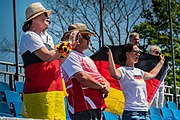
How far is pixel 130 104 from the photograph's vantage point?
17.3 ft

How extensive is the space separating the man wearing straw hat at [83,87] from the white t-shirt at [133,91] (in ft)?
2.03

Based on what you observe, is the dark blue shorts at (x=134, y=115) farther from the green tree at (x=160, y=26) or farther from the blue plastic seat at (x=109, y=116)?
the green tree at (x=160, y=26)

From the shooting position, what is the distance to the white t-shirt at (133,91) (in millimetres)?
5285

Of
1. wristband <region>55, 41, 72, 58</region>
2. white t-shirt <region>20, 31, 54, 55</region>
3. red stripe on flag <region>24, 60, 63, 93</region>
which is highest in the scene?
white t-shirt <region>20, 31, 54, 55</region>

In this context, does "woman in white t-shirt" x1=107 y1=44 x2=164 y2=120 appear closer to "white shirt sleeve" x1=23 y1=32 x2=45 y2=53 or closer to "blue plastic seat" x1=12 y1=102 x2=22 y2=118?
"blue plastic seat" x1=12 y1=102 x2=22 y2=118

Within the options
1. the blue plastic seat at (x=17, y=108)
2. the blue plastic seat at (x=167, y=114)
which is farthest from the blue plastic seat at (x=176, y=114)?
the blue plastic seat at (x=17, y=108)

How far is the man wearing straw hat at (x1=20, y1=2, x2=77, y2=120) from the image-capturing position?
13.6ft

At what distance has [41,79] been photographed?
165 inches

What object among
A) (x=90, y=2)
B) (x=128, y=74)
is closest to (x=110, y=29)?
(x=90, y=2)

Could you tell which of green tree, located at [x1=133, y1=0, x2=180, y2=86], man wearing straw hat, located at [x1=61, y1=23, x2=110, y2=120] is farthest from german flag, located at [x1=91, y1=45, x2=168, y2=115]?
green tree, located at [x1=133, y1=0, x2=180, y2=86]

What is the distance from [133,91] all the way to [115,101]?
1433 millimetres

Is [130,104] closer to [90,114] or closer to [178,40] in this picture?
[90,114]

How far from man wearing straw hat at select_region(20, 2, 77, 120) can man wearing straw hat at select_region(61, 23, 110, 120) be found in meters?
0.31

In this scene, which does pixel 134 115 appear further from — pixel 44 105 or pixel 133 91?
pixel 44 105
